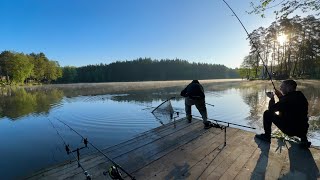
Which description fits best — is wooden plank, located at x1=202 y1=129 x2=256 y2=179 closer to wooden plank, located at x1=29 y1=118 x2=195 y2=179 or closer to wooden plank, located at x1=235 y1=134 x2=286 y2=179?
wooden plank, located at x1=235 y1=134 x2=286 y2=179

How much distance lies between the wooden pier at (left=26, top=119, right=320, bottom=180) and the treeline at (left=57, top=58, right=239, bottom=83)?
146403mm

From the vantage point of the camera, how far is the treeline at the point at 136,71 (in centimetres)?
14827

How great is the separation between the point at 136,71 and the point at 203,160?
154884 mm

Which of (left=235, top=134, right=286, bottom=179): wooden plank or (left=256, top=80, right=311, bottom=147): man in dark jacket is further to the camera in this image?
(left=256, top=80, right=311, bottom=147): man in dark jacket

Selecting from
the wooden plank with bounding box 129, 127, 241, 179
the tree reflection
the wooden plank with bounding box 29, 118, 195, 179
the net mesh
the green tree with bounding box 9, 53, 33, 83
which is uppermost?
the green tree with bounding box 9, 53, 33, 83

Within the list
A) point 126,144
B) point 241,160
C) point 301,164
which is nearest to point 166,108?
point 126,144

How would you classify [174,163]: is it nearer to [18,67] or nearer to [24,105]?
[24,105]

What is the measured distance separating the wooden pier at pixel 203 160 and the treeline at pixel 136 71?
146m

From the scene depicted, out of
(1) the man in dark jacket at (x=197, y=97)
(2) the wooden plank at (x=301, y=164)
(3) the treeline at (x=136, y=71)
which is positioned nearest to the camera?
(2) the wooden plank at (x=301, y=164)

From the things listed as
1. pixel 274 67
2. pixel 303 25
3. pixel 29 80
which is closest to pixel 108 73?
pixel 29 80

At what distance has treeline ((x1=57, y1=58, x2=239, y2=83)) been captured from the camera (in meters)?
148

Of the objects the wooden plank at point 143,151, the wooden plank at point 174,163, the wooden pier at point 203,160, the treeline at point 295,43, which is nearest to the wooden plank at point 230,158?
the wooden pier at point 203,160

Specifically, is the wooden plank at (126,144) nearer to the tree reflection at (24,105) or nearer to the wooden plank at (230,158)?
the wooden plank at (230,158)

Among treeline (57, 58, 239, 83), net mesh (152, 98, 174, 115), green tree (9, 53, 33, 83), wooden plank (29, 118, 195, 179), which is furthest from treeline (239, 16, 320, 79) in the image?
treeline (57, 58, 239, 83)
